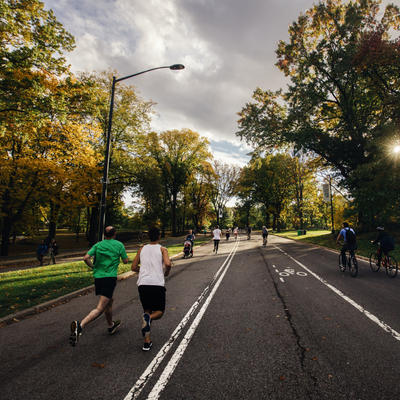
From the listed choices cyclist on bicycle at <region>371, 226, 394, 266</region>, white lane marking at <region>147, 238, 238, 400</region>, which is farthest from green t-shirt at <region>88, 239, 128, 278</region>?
cyclist on bicycle at <region>371, 226, 394, 266</region>

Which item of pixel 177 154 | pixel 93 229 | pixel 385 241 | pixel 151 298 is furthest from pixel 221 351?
pixel 177 154

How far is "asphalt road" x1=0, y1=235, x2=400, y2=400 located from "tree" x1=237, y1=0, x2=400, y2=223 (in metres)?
14.8

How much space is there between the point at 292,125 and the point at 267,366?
73.4 feet

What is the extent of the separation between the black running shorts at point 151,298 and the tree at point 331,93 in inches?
684

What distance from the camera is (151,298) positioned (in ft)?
12.0

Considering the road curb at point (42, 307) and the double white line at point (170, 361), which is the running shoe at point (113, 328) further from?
the road curb at point (42, 307)

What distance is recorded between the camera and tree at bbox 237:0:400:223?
1647 centimetres

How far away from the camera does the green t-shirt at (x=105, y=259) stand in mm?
4012

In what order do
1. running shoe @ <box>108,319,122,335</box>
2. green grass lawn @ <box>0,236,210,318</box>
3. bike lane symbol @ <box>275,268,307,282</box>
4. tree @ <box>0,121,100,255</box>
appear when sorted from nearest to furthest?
1. running shoe @ <box>108,319,122,335</box>
2. green grass lawn @ <box>0,236,210,318</box>
3. bike lane symbol @ <box>275,268,307,282</box>
4. tree @ <box>0,121,100,255</box>

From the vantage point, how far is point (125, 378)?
2.86 metres

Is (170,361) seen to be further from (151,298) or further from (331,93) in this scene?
(331,93)

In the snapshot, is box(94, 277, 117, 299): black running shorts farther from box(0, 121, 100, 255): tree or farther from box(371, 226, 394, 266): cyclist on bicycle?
box(0, 121, 100, 255): tree

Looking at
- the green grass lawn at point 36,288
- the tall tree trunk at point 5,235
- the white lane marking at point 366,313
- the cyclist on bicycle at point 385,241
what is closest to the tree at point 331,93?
the cyclist on bicycle at point 385,241

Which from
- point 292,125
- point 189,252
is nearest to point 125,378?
point 189,252
